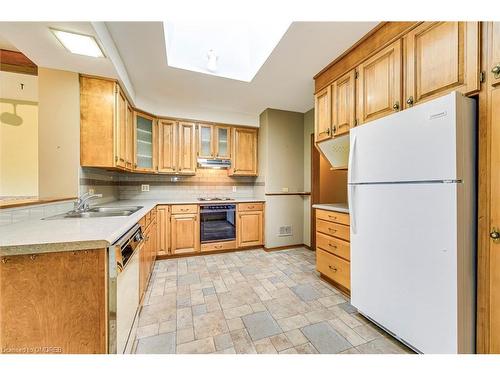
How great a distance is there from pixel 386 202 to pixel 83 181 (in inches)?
116

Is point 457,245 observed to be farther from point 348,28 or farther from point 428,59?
point 348,28

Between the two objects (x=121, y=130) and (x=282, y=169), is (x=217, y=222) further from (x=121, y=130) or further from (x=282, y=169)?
(x=121, y=130)

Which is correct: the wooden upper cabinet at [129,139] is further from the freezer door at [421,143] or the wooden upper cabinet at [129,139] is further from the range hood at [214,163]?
the freezer door at [421,143]

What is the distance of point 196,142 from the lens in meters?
3.46

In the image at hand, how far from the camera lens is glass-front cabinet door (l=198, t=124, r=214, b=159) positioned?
3.48 meters

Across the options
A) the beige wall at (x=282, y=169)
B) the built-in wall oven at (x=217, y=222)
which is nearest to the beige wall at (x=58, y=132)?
the built-in wall oven at (x=217, y=222)

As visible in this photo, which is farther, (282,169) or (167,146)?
(282,169)

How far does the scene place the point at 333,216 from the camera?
82.9 inches

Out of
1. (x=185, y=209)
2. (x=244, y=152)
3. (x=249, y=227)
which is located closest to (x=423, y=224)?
(x=249, y=227)

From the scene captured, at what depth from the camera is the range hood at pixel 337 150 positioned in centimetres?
227

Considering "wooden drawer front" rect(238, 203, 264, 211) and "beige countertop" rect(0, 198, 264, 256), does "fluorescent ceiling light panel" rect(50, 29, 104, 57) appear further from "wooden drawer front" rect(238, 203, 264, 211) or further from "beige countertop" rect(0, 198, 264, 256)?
"wooden drawer front" rect(238, 203, 264, 211)

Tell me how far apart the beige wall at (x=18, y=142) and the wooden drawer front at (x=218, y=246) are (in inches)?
95.7

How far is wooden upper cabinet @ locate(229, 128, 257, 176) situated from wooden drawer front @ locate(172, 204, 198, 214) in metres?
0.97

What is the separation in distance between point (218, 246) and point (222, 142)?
1.87m
